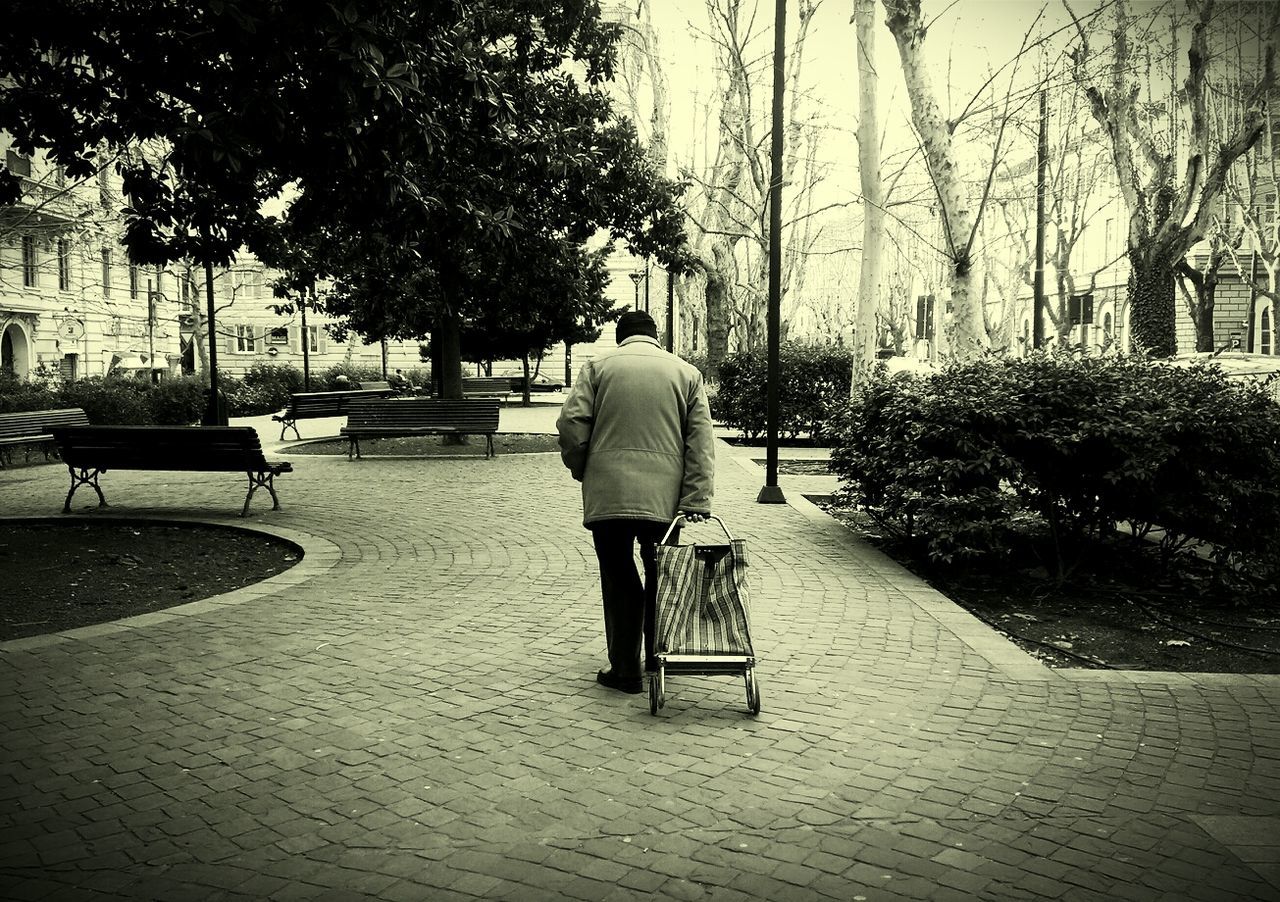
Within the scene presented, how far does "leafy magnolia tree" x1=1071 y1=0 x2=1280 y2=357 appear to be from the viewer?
19.1m

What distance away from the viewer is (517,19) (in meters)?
15.9

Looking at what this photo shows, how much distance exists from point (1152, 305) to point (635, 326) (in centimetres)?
2287

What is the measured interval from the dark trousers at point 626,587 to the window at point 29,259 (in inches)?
1215

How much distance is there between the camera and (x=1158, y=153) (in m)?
22.9

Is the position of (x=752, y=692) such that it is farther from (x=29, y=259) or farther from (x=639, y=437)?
(x=29, y=259)

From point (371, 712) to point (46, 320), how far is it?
3796 cm

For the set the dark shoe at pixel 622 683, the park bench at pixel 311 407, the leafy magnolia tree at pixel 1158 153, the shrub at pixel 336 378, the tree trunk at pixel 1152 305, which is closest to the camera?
the dark shoe at pixel 622 683

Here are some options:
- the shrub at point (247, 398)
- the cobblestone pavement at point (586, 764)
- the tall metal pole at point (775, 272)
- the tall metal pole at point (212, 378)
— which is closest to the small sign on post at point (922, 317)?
the shrub at point (247, 398)

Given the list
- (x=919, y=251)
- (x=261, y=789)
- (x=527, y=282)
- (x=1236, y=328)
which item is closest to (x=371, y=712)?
(x=261, y=789)

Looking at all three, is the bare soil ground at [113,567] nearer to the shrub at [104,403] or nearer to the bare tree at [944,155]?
the bare tree at [944,155]

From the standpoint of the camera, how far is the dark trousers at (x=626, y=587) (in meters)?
4.85

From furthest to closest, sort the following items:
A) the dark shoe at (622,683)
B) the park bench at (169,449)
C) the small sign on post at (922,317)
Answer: the small sign on post at (922,317)
the park bench at (169,449)
the dark shoe at (622,683)

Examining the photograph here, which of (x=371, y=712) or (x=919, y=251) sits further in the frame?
(x=919, y=251)

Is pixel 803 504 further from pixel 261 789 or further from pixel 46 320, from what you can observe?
pixel 46 320
